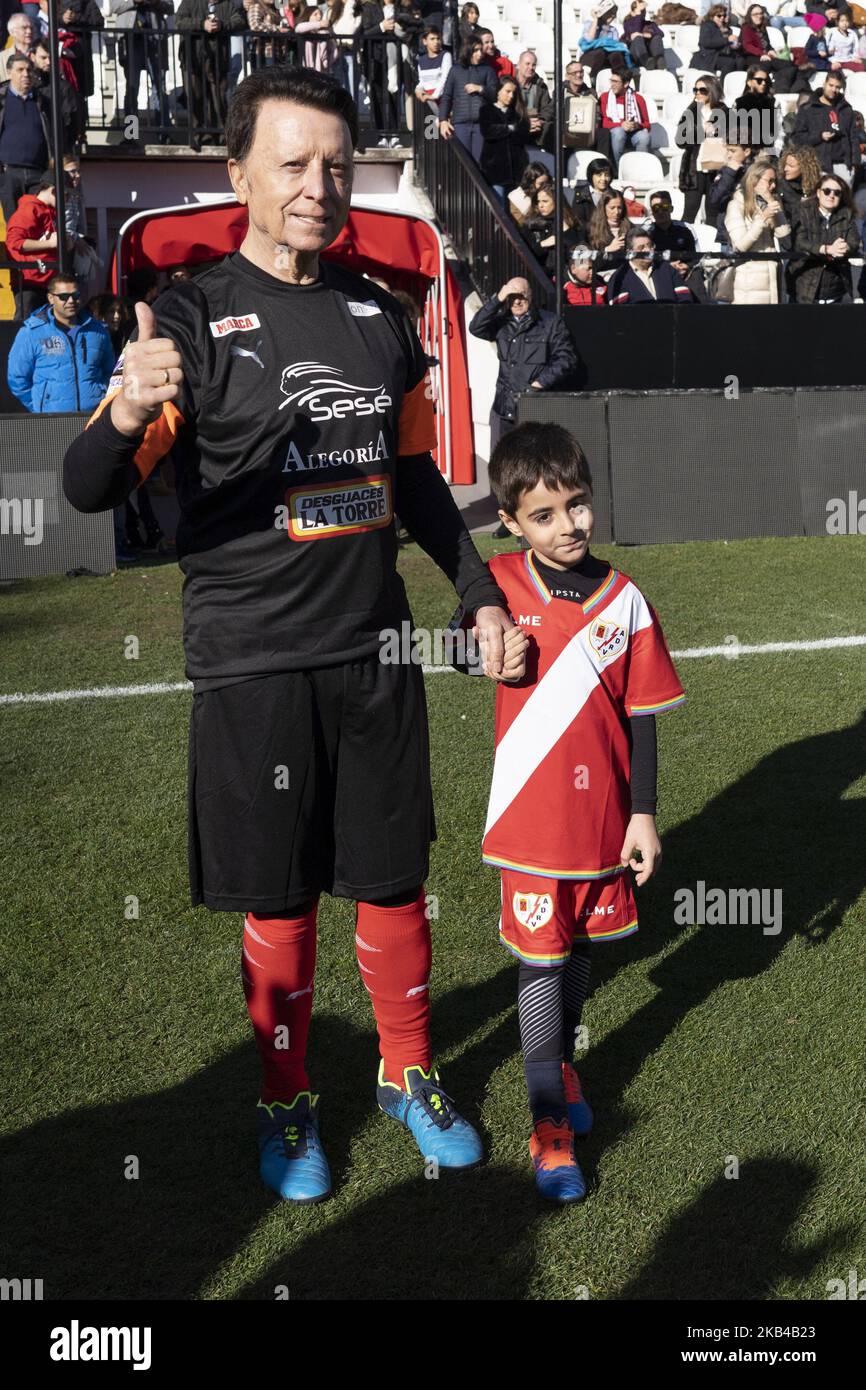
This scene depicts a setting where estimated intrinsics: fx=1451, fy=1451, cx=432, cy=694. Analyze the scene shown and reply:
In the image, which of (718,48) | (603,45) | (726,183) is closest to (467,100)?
(726,183)

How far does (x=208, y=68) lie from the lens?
54.1 ft

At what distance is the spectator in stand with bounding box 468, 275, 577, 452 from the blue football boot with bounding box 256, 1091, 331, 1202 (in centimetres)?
947

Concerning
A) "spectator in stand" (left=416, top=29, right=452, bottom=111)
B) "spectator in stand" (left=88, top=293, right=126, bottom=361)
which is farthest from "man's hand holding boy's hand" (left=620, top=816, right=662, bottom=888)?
"spectator in stand" (left=416, top=29, right=452, bottom=111)

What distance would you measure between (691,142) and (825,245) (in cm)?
421

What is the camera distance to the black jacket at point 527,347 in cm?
1250

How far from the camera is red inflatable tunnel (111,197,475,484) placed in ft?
42.9

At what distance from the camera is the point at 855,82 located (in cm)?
2188

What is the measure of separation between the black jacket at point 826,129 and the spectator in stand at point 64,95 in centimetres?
844

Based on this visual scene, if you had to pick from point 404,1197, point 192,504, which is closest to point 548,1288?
point 404,1197

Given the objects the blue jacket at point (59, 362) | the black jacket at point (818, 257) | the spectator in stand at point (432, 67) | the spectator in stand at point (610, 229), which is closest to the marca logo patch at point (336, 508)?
the blue jacket at point (59, 362)

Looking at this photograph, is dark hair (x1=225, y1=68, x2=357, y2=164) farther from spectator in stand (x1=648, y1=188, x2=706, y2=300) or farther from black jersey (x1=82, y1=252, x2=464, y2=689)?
spectator in stand (x1=648, y1=188, x2=706, y2=300)

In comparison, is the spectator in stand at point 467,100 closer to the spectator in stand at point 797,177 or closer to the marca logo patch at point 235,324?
the spectator in stand at point 797,177

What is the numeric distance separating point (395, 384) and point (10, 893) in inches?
107

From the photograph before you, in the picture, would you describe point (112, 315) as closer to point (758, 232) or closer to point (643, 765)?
point (758, 232)
